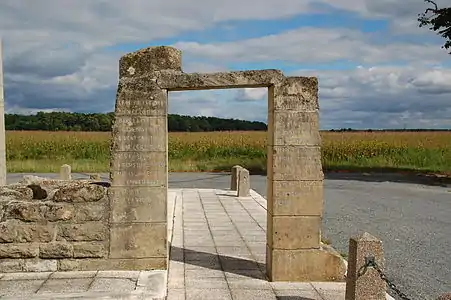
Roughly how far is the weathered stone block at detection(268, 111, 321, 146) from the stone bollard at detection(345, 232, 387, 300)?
184cm

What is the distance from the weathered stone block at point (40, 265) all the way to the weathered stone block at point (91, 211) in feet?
2.10

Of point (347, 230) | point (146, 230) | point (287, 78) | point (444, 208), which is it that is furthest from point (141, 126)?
point (444, 208)

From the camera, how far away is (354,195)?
16.5m

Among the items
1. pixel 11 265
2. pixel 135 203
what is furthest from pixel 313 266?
pixel 11 265

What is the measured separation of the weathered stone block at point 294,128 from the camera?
21.0 ft

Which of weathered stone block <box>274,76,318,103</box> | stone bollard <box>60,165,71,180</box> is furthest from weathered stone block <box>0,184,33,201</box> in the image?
stone bollard <box>60,165,71,180</box>

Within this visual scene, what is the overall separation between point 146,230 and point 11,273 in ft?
5.86

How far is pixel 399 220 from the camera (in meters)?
11.9

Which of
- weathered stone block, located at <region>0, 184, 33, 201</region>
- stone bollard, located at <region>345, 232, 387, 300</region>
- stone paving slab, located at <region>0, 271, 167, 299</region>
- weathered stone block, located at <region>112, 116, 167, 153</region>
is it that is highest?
weathered stone block, located at <region>112, 116, 167, 153</region>

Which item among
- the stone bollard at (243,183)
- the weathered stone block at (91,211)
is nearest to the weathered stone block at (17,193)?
the weathered stone block at (91,211)

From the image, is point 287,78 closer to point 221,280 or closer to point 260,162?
point 221,280

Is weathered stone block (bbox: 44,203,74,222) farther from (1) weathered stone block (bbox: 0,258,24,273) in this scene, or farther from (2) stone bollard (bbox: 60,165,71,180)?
(2) stone bollard (bbox: 60,165,71,180)

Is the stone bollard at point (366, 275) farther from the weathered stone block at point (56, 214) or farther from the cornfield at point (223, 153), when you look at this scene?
the cornfield at point (223, 153)

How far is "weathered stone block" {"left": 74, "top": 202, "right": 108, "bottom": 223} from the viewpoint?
6.54 meters
